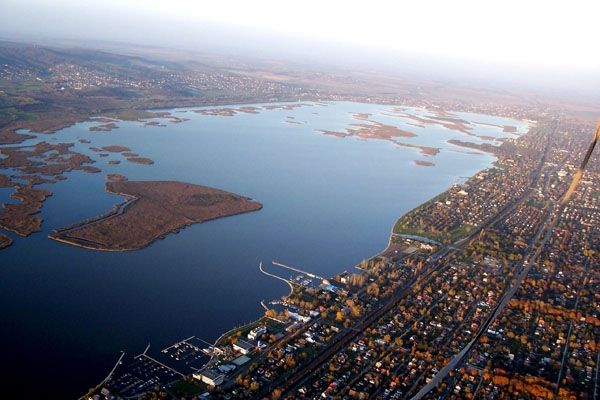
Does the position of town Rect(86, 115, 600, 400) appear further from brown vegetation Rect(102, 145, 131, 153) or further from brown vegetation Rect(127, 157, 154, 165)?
brown vegetation Rect(102, 145, 131, 153)

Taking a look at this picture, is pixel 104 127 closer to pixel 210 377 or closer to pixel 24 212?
pixel 24 212

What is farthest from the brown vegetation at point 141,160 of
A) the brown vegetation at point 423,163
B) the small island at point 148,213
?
the brown vegetation at point 423,163

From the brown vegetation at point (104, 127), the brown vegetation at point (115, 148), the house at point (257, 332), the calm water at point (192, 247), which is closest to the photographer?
the calm water at point (192, 247)

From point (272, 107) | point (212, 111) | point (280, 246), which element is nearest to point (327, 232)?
point (280, 246)

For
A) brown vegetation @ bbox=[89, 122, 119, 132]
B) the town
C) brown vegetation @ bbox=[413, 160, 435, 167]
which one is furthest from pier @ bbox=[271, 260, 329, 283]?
brown vegetation @ bbox=[89, 122, 119, 132]

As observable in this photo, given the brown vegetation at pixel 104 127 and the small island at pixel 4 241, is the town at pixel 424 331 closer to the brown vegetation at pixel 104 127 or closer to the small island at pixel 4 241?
the small island at pixel 4 241

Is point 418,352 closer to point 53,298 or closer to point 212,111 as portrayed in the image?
point 53,298
